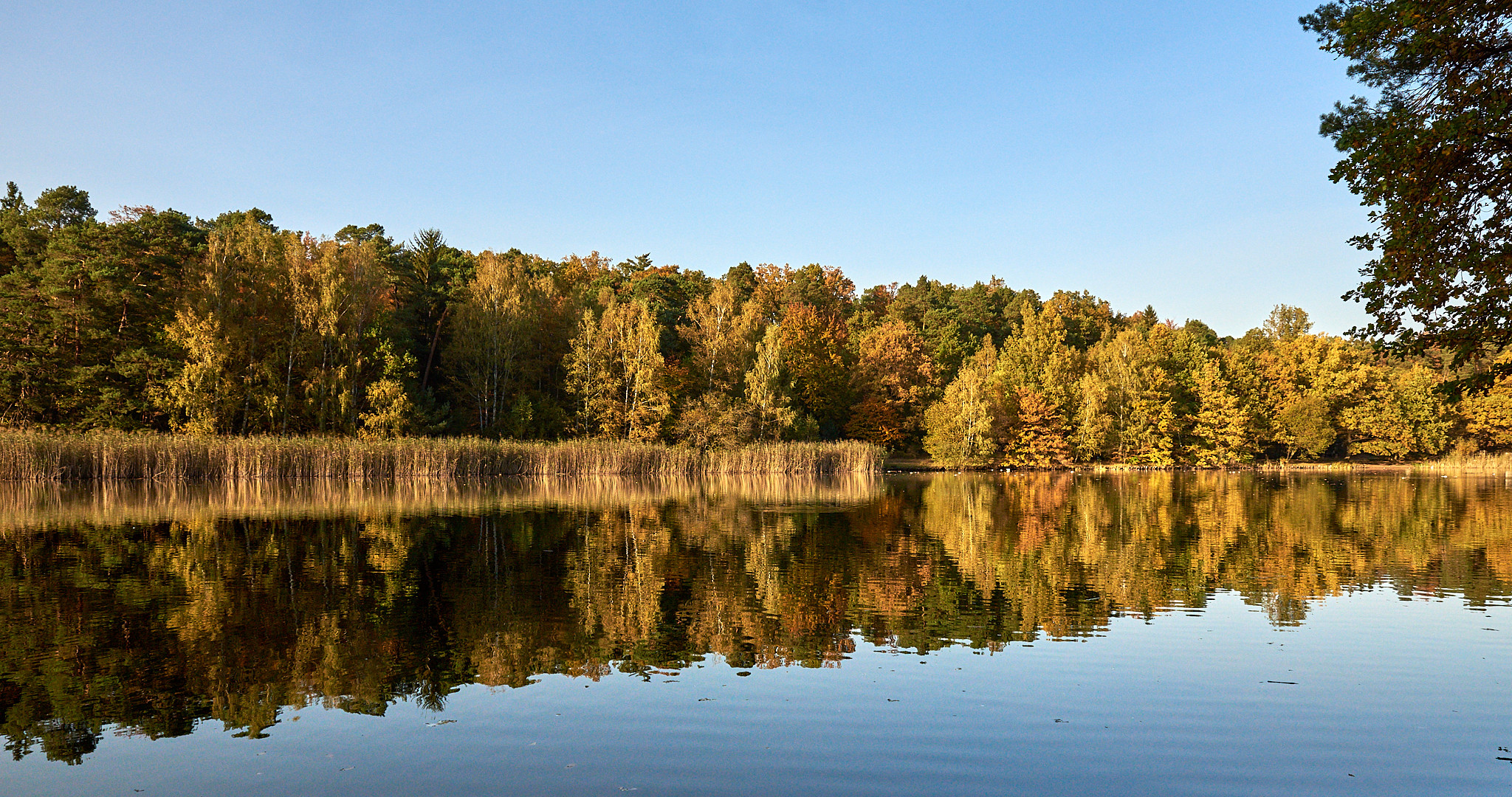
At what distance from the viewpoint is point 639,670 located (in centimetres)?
824

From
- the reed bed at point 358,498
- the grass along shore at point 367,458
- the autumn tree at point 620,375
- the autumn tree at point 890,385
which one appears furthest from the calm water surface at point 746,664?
the autumn tree at point 890,385

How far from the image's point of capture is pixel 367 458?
123 ft

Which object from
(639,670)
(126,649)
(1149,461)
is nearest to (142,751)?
(126,649)

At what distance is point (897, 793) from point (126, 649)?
7.59 meters

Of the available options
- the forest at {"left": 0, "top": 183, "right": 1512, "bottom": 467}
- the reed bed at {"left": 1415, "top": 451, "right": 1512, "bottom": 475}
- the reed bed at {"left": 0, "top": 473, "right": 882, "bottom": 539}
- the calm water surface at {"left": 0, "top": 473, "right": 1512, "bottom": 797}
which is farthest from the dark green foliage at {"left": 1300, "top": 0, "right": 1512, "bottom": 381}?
the reed bed at {"left": 1415, "top": 451, "right": 1512, "bottom": 475}

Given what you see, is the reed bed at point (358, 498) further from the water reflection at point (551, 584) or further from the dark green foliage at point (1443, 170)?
the dark green foliage at point (1443, 170)

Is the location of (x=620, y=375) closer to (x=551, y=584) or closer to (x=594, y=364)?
(x=594, y=364)

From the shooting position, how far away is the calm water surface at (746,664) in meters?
5.86

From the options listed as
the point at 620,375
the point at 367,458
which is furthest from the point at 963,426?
the point at 367,458

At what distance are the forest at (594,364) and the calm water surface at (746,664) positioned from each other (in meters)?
32.6

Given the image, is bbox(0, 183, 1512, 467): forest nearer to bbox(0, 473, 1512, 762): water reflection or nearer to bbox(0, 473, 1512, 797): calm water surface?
bbox(0, 473, 1512, 762): water reflection

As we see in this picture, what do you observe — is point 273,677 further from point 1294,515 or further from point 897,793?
point 1294,515

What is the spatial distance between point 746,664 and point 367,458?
33.4m

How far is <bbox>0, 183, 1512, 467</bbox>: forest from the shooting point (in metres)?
45.9
